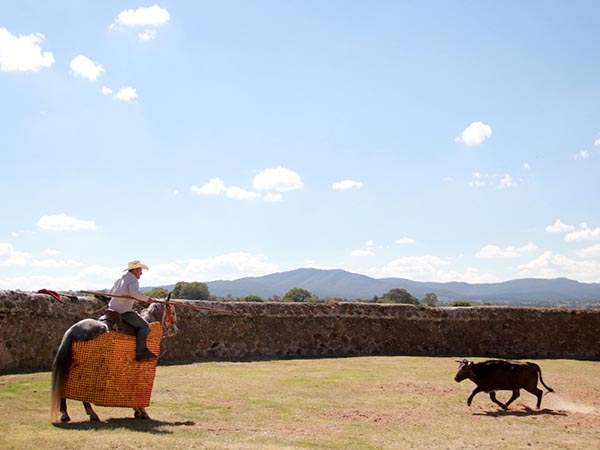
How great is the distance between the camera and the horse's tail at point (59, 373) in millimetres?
8062

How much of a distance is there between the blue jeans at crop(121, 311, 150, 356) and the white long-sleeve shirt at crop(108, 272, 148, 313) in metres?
0.09

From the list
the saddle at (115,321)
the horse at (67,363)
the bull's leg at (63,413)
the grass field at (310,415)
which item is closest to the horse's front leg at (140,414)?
the horse at (67,363)

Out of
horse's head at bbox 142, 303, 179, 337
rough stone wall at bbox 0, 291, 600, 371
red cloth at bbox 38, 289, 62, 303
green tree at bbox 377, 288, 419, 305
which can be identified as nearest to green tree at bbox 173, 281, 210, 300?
green tree at bbox 377, 288, 419, 305

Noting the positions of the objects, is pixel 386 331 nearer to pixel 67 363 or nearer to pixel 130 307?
pixel 130 307

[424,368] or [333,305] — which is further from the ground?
[333,305]

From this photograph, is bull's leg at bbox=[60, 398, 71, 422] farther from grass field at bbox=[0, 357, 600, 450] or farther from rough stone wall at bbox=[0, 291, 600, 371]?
rough stone wall at bbox=[0, 291, 600, 371]

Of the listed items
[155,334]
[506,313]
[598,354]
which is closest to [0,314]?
[155,334]

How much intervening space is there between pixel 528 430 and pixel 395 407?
8.01 feet

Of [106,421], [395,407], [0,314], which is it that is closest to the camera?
[106,421]

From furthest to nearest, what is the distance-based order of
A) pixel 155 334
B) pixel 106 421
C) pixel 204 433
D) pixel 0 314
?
pixel 0 314 → pixel 155 334 → pixel 106 421 → pixel 204 433

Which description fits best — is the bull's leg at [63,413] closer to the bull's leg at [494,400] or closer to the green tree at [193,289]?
the bull's leg at [494,400]

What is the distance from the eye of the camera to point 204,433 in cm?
762

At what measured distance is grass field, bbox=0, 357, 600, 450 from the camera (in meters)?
7.25

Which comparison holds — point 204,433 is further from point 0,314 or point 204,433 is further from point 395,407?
point 0,314
